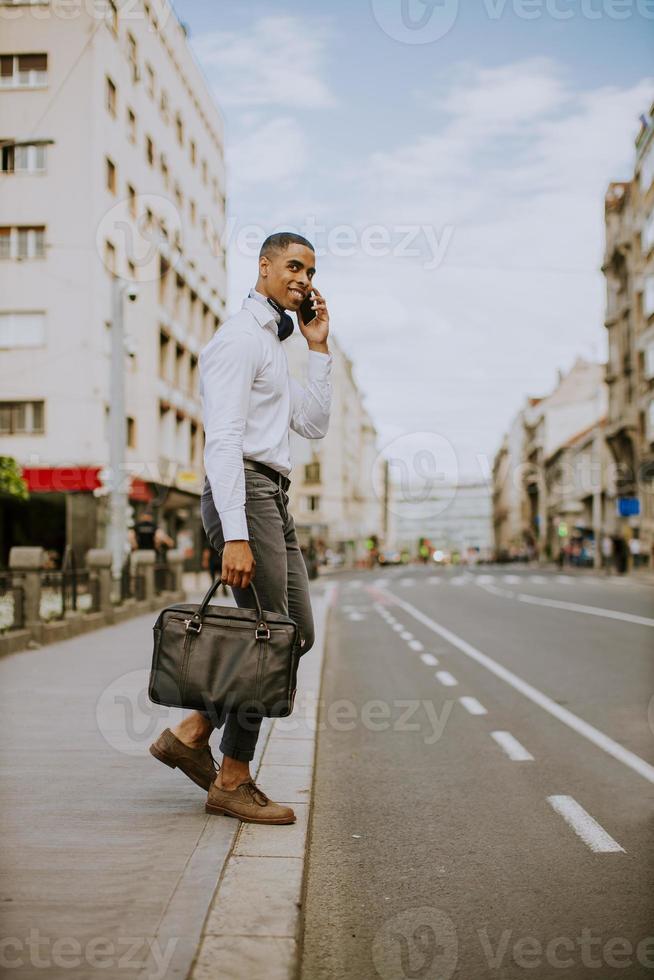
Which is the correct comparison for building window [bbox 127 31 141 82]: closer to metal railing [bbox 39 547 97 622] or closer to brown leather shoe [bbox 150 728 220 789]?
metal railing [bbox 39 547 97 622]

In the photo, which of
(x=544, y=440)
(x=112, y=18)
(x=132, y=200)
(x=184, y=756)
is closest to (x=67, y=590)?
(x=184, y=756)

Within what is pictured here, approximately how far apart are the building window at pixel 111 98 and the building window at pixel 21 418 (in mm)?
9370

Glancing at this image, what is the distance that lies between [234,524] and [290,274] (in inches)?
39.6

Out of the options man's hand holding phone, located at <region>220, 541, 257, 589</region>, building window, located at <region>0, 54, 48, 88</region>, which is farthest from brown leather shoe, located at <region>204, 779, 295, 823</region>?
building window, located at <region>0, 54, 48, 88</region>

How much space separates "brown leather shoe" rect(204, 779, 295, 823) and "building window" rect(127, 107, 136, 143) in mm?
33586

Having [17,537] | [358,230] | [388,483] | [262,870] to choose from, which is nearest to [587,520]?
[17,537]

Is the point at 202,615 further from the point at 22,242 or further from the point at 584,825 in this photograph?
the point at 22,242

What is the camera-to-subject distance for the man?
383 centimetres

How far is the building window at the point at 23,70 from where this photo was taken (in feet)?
102

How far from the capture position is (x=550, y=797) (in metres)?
5.05

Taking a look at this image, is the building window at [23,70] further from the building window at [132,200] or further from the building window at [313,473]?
the building window at [313,473]

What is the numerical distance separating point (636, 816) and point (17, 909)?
108 inches

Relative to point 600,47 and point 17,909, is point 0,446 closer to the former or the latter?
point 600,47

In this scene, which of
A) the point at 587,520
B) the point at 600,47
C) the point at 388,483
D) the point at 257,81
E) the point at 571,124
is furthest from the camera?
the point at 388,483
